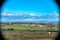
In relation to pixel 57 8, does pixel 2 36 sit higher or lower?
lower

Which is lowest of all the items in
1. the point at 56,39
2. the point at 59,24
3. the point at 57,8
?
the point at 56,39

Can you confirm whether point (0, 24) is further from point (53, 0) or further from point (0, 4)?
point (53, 0)

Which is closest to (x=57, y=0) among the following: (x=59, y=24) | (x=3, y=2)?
(x=59, y=24)

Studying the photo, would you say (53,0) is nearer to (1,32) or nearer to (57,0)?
(57,0)

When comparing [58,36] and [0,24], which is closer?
[58,36]

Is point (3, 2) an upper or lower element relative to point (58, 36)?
upper

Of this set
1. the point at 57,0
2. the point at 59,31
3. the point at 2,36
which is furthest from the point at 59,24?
the point at 2,36

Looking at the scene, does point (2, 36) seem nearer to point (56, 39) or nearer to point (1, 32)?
point (1, 32)
